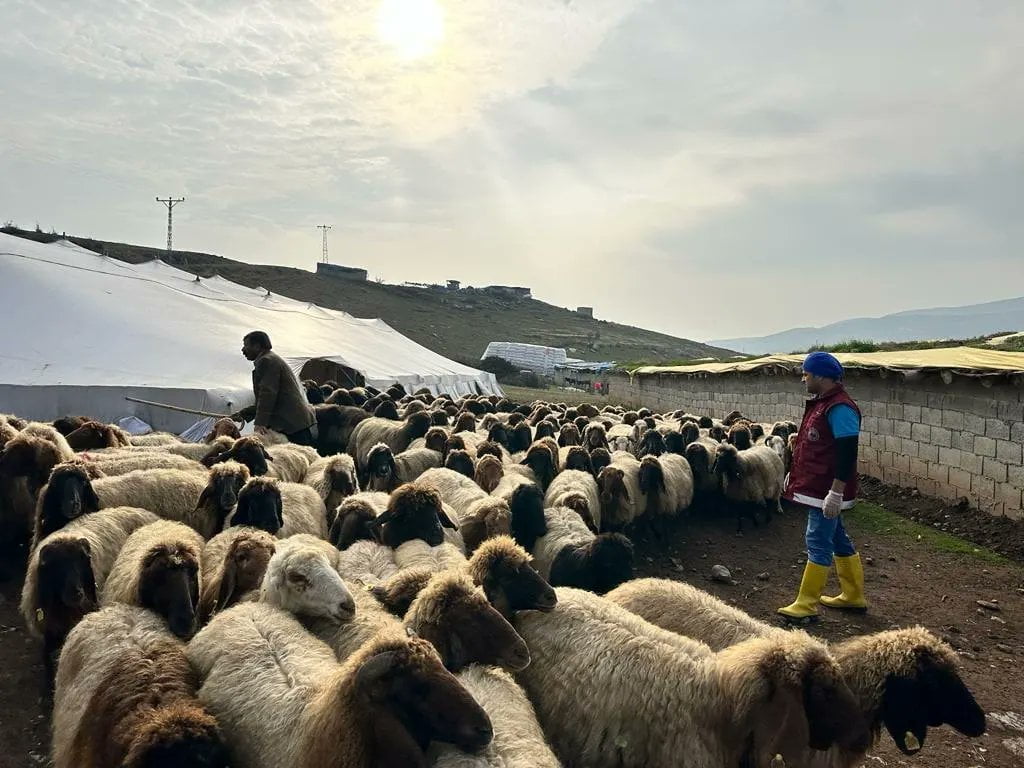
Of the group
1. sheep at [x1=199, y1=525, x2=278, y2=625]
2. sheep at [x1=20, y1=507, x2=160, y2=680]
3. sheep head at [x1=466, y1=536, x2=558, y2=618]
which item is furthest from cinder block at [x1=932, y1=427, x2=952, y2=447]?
sheep at [x1=20, y1=507, x2=160, y2=680]

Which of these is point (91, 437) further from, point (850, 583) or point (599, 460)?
point (850, 583)

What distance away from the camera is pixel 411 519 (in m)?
5.59

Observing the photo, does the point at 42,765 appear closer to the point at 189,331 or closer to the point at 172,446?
the point at 172,446

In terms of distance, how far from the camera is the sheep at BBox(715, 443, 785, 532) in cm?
1067

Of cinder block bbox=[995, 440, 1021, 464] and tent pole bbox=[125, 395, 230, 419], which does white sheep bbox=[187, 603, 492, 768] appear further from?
tent pole bbox=[125, 395, 230, 419]

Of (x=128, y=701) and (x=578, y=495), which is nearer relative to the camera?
(x=128, y=701)

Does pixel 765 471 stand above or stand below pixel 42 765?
above

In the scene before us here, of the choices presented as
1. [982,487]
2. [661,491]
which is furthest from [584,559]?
[982,487]

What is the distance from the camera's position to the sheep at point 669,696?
128 inches

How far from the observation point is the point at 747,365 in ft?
62.4

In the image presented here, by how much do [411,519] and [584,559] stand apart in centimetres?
153

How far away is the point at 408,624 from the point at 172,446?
684 centimetres

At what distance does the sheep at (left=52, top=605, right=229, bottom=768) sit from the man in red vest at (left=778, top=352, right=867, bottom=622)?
5537 millimetres

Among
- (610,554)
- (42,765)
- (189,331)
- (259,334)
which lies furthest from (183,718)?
(189,331)
